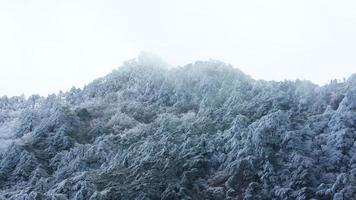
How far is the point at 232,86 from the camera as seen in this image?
44719 mm

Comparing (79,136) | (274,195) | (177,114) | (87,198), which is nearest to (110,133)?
(79,136)

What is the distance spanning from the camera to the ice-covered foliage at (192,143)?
3328 cm

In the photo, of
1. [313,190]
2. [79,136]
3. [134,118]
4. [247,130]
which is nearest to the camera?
[313,190]

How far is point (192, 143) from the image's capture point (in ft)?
123

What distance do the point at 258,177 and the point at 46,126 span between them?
48.8 feet

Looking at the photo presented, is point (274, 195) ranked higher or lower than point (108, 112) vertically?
lower

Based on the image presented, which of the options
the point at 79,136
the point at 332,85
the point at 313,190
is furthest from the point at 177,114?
Result: the point at 313,190

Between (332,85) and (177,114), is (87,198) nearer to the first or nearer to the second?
(177,114)

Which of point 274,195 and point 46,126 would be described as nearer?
point 274,195

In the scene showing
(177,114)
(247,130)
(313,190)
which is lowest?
(313,190)

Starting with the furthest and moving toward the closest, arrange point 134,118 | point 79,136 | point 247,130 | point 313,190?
point 134,118 → point 79,136 → point 247,130 → point 313,190

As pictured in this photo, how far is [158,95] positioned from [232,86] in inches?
217

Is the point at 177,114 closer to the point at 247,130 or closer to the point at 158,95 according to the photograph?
the point at 158,95

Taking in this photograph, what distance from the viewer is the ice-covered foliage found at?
1310 inches
